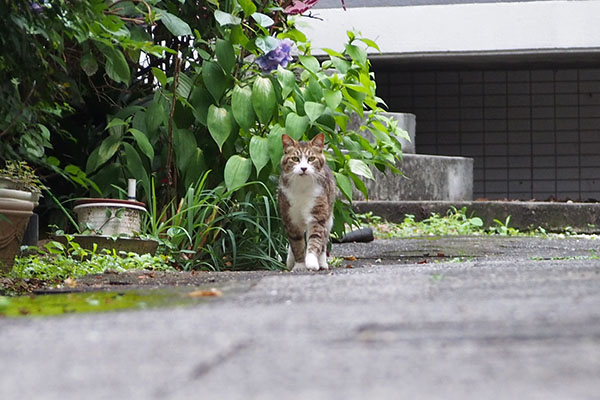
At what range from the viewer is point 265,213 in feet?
12.6

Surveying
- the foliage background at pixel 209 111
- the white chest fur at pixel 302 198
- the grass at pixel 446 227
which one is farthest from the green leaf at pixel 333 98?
the grass at pixel 446 227

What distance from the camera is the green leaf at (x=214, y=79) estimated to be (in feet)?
12.4

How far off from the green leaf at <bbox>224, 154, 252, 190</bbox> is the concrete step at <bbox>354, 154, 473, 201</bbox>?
2.75m

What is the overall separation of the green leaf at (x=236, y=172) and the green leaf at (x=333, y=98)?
1.42 ft

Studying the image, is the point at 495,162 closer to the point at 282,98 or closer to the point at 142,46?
the point at 282,98

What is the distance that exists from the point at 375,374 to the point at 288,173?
263cm

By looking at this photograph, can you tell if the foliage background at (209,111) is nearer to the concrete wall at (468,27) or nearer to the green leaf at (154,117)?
the green leaf at (154,117)

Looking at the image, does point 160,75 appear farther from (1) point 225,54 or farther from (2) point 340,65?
(2) point 340,65

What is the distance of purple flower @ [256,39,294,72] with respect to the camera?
3723mm

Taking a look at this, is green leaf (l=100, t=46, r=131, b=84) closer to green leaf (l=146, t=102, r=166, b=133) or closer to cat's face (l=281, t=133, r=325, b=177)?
green leaf (l=146, t=102, r=166, b=133)

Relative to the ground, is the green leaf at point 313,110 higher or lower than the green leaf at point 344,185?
higher

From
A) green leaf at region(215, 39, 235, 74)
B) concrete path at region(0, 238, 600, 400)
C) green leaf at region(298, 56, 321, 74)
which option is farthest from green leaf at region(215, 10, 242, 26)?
concrete path at region(0, 238, 600, 400)

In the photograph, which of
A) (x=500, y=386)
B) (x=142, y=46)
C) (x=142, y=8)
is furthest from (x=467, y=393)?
(x=142, y=8)

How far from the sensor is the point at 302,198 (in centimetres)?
346
